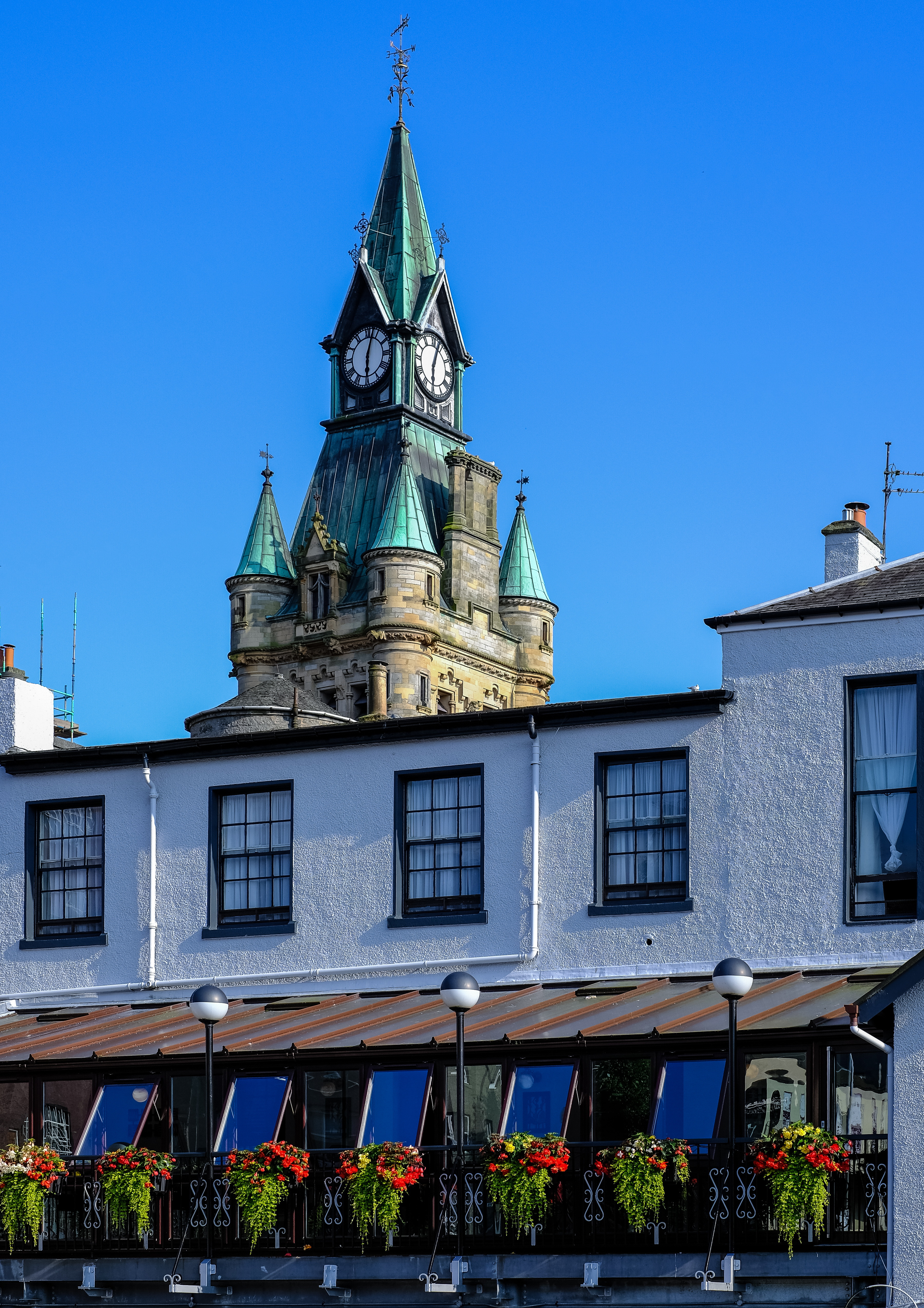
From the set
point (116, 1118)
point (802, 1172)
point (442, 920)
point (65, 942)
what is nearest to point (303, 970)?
point (442, 920)

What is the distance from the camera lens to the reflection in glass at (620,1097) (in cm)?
2519

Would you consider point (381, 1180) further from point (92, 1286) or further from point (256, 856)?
point (256, 856)

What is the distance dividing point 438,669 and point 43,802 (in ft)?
250

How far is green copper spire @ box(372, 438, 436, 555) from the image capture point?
361ft

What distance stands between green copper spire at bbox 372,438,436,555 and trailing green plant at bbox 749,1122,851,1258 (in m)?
86.9

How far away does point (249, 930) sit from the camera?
104 feet

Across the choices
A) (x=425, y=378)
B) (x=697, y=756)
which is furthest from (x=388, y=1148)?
(x=425, y=378)

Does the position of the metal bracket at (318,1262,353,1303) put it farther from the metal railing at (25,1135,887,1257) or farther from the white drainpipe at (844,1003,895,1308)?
the white drainpipe at (844,1003,895,1308)

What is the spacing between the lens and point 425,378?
390 feet

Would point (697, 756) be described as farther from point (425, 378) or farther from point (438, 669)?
point (425, 378)

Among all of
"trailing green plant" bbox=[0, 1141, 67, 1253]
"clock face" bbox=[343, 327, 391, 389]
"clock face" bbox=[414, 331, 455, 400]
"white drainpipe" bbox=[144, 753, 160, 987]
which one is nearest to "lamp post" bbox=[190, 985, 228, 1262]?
"trailing green plant" bbox=[0, 1141, 67, 1253]

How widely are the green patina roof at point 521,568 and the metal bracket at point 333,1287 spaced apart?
3537 inches

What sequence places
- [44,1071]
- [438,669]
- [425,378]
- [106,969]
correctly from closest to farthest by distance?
1. [44,1071]
2. [106,969]
3. [438,669]
4. [425,378]

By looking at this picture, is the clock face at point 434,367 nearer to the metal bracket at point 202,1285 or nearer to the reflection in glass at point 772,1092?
the metal bracket at point 202,1285
